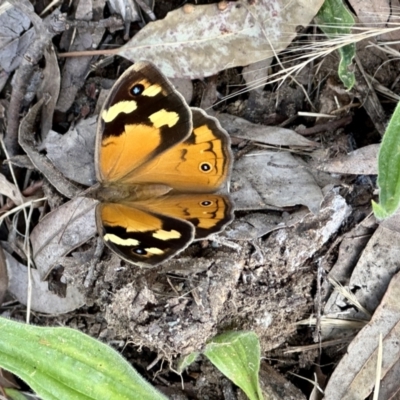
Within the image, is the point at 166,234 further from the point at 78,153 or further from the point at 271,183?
the point at 78,153

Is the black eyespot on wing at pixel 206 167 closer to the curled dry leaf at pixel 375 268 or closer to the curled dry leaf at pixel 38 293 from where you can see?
the curled dry leaf at pixel 375 268

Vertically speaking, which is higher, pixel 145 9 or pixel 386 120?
pixel 145 9

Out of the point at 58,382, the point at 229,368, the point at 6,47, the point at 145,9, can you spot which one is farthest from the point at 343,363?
the point at 6,47

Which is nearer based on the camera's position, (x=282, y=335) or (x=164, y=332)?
(x=164, y=332)

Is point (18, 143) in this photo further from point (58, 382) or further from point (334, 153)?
point (334, 153)

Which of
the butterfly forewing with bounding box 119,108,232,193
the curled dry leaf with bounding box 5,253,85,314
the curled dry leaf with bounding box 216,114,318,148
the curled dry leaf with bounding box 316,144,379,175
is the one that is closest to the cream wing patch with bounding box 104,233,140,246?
the butterfly forewing with bounding box 119,108,232,193

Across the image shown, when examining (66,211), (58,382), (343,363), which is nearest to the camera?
(58,382)

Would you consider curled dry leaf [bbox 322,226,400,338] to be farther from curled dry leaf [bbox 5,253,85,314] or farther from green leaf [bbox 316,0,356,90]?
curled dry leaf [bbox 5,253,85,314]
